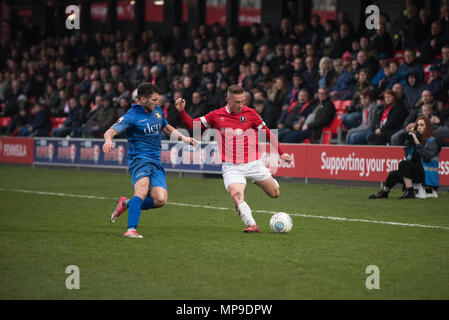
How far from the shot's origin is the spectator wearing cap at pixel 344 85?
17.9 m


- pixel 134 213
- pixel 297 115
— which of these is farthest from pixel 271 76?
pixel 134 213

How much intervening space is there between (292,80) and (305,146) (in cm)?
345

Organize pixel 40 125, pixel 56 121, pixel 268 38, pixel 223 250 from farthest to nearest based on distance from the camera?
pixel 56 121 → pixel 40 125 → pixel 268 38 → pixel 223 250

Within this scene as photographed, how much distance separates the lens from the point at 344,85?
709 inches

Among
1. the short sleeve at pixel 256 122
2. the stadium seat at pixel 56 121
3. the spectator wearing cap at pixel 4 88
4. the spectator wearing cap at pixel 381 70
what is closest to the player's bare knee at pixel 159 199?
the short sleeve at pixel 256 122

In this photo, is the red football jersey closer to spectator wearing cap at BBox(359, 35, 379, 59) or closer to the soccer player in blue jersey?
the soccer player in blue jersey

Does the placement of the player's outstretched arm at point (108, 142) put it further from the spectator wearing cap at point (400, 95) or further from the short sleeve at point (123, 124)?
the spectator wearing cap at point (400, 95)

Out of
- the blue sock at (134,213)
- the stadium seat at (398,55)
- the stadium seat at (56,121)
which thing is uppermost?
the stadium seat at (398,55)

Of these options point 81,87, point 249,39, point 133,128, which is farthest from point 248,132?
point 81,87

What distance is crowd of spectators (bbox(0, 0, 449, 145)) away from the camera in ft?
52.9

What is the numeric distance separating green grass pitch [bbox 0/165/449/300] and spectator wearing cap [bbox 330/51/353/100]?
4.87 m

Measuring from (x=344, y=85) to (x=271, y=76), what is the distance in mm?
2218

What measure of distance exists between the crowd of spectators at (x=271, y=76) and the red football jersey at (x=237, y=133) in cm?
630

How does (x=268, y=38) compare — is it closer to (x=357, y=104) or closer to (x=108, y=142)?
(x=357, y=104)
